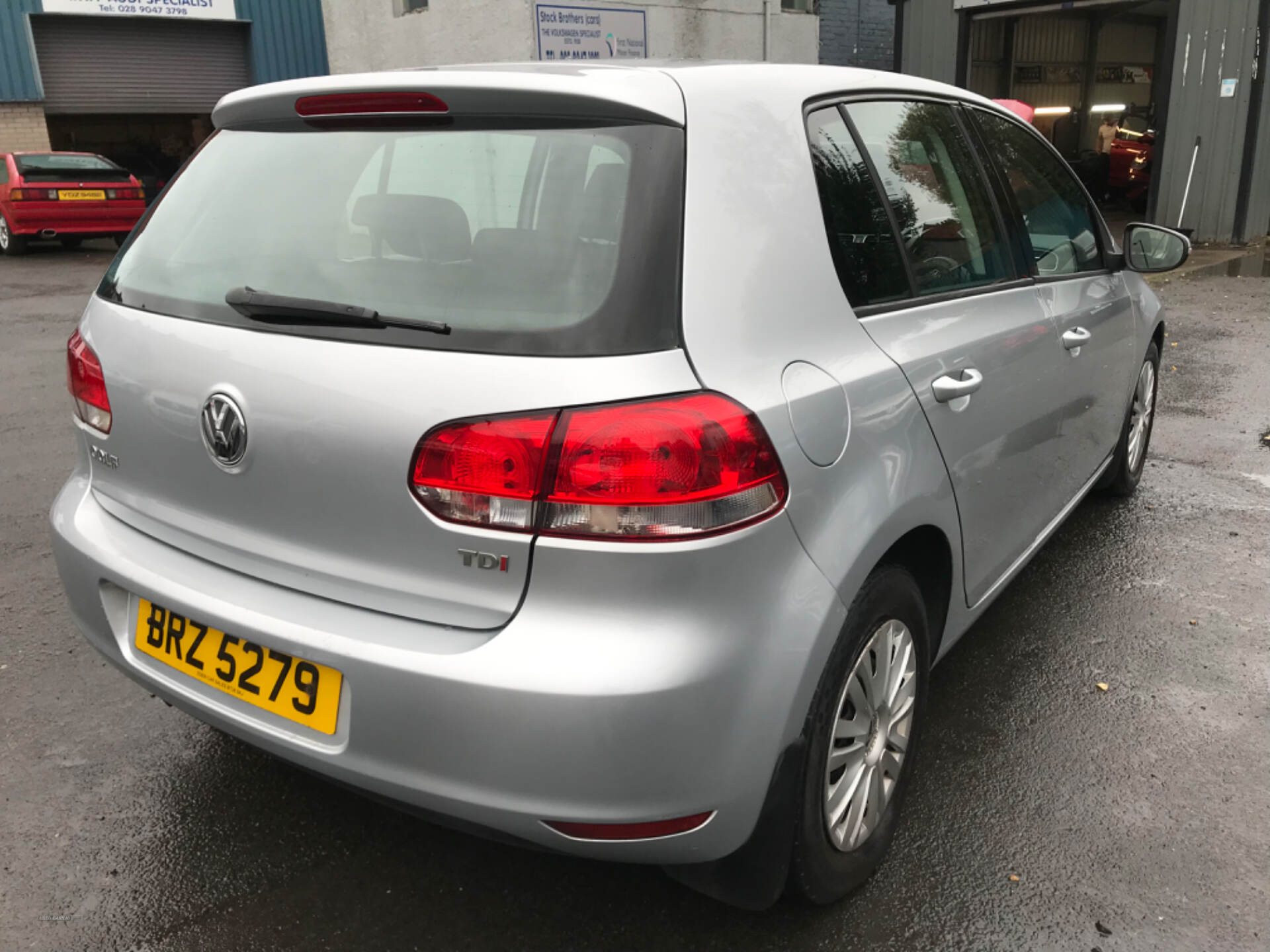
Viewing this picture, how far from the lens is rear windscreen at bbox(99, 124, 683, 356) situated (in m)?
1.79

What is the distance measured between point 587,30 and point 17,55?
12.9 m

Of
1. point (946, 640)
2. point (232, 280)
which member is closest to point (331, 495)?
point (232, 280)

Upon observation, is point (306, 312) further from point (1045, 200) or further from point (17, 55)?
point (17, 55)

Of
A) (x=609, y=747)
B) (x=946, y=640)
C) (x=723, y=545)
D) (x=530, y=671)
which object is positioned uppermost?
(x=723, y=545)

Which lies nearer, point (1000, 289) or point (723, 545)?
point (723, 545)

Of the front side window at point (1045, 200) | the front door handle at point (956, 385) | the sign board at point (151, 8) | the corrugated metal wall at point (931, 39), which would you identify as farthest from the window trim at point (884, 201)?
the sign board at point (151, 8)

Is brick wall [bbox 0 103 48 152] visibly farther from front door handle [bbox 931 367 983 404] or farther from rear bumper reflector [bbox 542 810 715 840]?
rear bumper reflector [bbox 542 810 715 840]

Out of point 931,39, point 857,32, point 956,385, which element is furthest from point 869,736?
point 857,32

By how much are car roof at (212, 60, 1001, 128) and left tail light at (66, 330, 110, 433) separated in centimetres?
60

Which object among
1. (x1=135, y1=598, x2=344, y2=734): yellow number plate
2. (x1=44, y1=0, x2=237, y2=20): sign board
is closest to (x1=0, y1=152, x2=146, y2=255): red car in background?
(x1=44, y1=0, x2=237, y2=20): sign board

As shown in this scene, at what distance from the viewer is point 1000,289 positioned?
2844mm

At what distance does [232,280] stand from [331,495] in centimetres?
55

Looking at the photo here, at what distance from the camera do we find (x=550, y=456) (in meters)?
1.71

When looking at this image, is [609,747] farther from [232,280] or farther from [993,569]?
[993,569]
